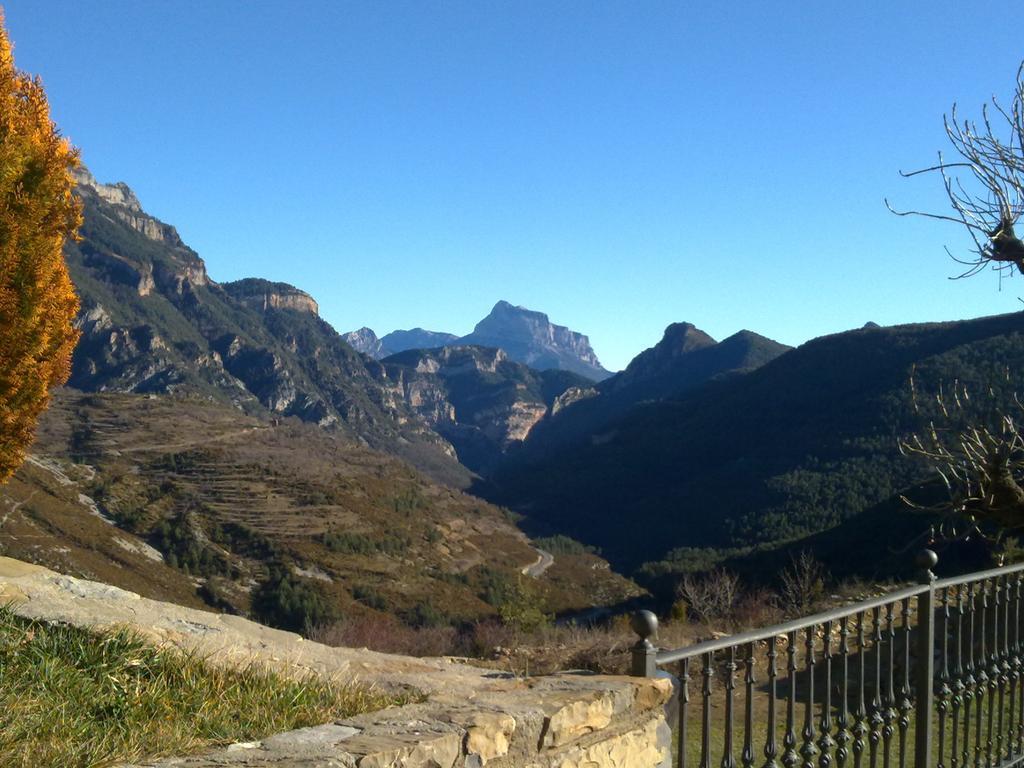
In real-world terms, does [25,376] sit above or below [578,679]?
above

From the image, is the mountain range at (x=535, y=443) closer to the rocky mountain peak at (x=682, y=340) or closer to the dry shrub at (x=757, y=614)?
the rocky mountain peak at (x=682, y=340)

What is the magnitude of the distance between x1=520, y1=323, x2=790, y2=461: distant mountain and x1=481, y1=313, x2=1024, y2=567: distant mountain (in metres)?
37.1

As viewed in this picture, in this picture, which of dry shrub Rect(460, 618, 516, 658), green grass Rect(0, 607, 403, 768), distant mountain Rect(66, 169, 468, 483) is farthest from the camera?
distant mountain Rect(66, 169, 468, 483)

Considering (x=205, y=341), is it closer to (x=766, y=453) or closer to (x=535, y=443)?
(x=535, y=443)

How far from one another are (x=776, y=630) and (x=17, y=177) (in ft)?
27.7

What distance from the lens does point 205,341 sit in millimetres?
139000

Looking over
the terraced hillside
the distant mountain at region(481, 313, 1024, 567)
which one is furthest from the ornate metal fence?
the distant mountain at region(481, 313, 1024, 567)

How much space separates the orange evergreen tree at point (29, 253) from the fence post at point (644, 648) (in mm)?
7923

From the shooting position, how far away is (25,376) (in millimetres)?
9344

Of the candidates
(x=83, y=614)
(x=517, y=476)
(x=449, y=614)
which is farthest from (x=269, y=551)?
(x=517, y=476)

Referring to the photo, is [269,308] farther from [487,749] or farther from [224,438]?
[487,749]

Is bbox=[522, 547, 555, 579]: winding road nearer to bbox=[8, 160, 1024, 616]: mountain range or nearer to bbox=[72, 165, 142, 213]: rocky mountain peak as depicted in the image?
bbox=[8, 160, 1024, 616]: mountain range

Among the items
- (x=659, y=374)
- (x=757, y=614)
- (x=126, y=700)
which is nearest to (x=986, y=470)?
(x=126, y=700)

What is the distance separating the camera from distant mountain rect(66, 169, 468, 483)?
111250mm
